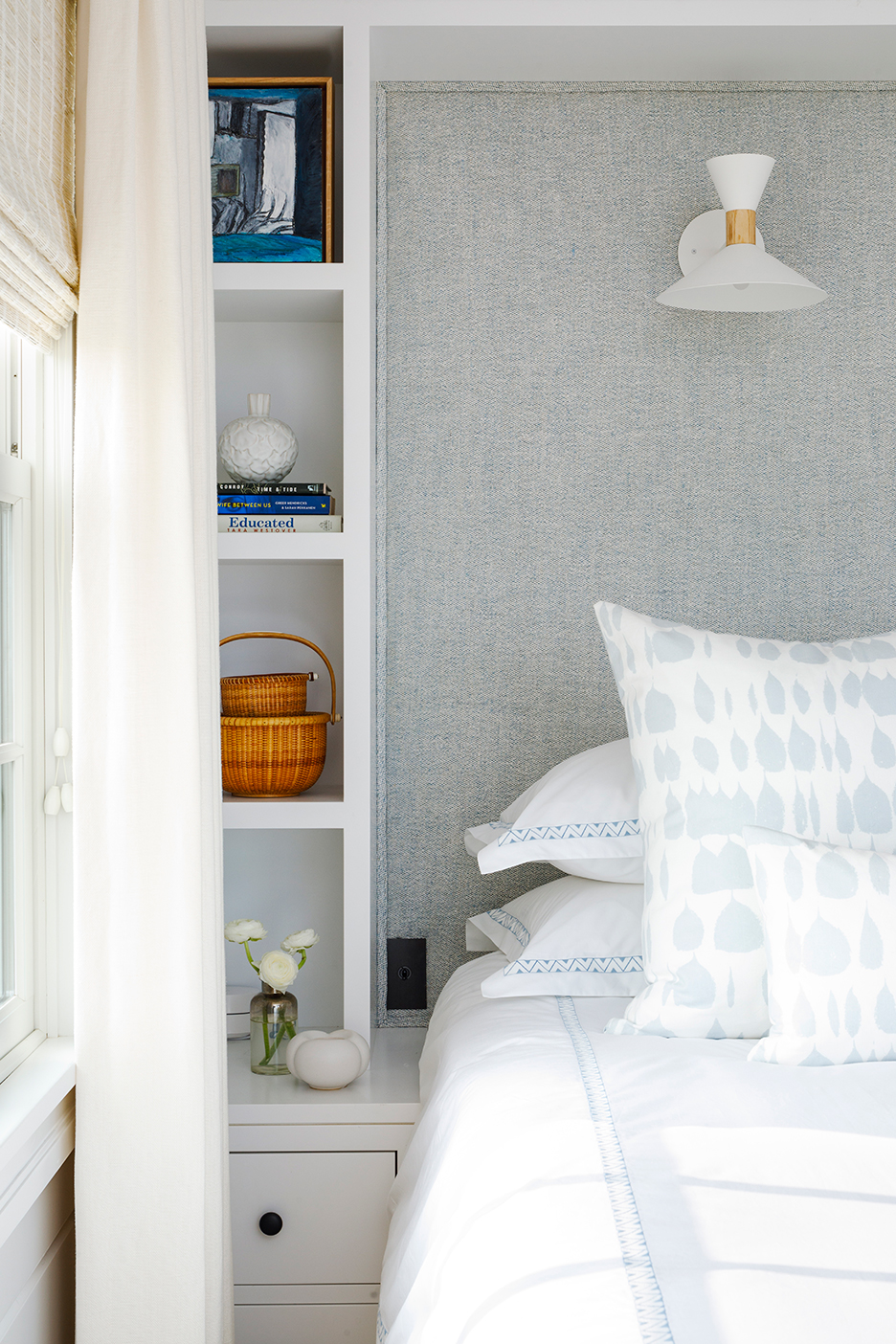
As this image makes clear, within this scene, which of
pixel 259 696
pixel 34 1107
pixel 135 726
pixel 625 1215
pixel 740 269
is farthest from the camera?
pixel 259 696

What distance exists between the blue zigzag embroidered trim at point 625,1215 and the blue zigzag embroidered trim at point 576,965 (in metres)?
0.24

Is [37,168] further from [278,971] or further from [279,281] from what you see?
[278,971]

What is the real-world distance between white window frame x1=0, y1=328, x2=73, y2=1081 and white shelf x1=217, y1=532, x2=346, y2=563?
0.41 meters

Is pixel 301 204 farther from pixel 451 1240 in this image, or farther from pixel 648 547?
pixel 451 1240

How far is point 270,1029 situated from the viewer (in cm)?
172

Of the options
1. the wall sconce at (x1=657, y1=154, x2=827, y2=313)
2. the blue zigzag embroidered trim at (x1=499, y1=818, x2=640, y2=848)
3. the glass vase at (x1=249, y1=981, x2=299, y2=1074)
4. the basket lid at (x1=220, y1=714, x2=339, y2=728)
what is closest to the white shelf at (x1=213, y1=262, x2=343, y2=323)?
the wall sconce at (x1=657, y1=154, x2=827, y2=313)

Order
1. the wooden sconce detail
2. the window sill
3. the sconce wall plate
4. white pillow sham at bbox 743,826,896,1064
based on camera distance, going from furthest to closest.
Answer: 1. the sconce wall plate
2. the wooden sconce detail
3. white pillow sham at bbox 743,826,896,1064
4. the window sill

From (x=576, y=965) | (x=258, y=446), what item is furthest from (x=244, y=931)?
(x=258, y=446)

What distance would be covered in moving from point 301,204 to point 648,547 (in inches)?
35.1

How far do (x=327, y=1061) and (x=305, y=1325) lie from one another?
42 centimetres

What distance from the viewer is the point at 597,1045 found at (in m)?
1.28

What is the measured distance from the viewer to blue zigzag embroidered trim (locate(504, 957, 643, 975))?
1.51 m

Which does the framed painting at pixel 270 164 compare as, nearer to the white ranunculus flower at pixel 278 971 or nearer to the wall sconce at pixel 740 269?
the wall sconce at pixel 740 269

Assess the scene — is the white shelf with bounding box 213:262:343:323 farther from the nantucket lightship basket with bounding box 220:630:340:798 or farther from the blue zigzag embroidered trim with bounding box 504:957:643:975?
the blue zigzag embroidered trim with bounding box 504:957:643:975
